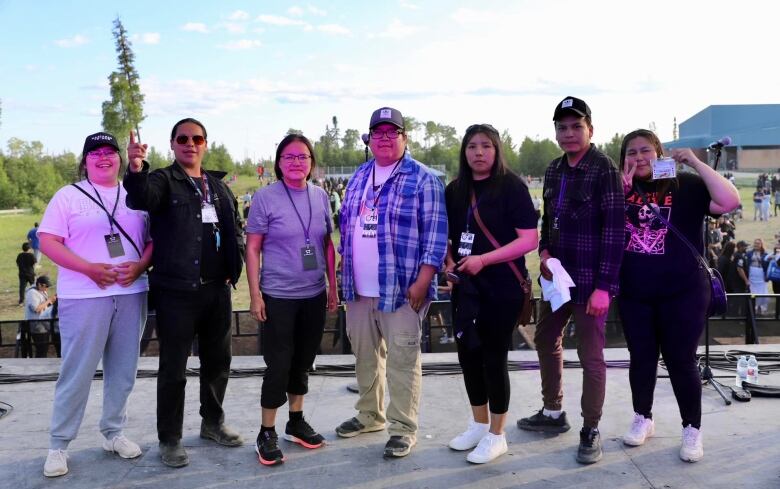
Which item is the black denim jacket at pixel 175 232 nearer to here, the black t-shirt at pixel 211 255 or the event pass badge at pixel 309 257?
the black t-shirt at pixel 211 255

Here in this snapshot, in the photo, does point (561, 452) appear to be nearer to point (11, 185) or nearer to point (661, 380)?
point (661, 380)

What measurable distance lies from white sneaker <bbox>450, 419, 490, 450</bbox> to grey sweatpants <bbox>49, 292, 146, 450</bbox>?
183cm

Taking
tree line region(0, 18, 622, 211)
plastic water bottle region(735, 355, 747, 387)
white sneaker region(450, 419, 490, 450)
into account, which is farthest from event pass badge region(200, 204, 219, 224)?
tree line region(0, 18, 622, 211)

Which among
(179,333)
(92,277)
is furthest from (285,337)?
(92,277)

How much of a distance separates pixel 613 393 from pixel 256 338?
13.4ft

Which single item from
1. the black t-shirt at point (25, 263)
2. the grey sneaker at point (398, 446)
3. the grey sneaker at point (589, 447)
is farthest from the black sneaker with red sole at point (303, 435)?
the black t-shirt at point (25, 263)

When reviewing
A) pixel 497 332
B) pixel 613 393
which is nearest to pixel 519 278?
pixel 497 332

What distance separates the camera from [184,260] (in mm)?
3438

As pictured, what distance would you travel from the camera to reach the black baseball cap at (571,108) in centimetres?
340

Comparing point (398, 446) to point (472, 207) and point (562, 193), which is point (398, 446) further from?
point (562, 193)

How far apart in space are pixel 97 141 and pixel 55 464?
1691 millimetres

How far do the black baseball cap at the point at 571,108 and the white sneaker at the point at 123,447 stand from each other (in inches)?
115

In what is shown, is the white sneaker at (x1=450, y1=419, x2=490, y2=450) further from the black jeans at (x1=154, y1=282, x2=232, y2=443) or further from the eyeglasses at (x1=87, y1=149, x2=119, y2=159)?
the eyeglasses at (x1=87, y1=149, x2=119, y2=159)

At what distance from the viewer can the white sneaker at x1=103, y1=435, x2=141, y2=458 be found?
3.58 m
